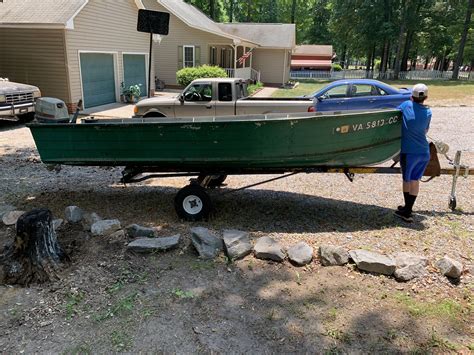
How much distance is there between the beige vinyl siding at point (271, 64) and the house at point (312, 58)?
18354mm

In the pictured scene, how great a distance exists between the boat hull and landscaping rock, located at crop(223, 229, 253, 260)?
4.06 ft

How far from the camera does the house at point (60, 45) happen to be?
14016 mm

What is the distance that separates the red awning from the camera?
5141 cm

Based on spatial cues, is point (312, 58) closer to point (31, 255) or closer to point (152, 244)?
point (152, 244)

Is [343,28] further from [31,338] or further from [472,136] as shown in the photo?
[31,338]

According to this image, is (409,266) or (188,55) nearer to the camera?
(409,266)

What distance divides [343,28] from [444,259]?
4885cm

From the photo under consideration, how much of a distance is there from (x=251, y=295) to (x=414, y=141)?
3.09 meters

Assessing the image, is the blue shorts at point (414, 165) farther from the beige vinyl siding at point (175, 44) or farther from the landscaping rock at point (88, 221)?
the beige vinyl siding at point (175, 44)

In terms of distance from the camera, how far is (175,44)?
2644 centimetres

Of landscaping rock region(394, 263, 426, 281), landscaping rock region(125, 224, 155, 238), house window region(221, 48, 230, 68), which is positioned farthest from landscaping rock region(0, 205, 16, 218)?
house window region(221, 48, 230, 68)

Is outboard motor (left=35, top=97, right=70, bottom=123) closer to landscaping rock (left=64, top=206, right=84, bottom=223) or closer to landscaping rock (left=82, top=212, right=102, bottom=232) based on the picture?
landscaping rock (left=64, top=206, right=84, bottom=223)

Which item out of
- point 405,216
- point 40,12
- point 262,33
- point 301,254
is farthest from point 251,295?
point 262,33

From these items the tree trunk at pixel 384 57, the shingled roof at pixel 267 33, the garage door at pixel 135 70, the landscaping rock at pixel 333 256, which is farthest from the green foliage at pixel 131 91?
the tree trunk at pixel 384 57
